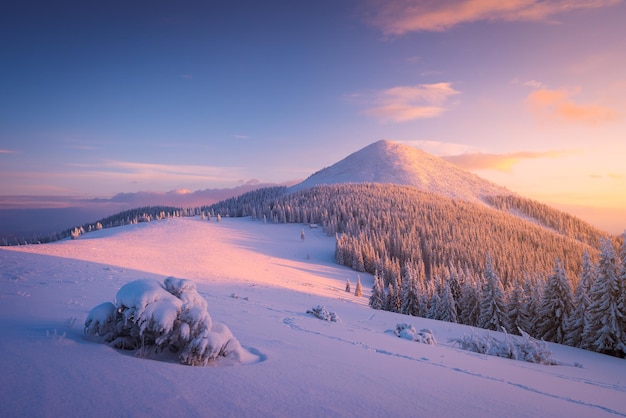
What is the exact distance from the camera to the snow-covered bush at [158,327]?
6566 millimetres

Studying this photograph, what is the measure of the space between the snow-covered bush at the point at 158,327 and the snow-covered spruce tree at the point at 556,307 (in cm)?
3464

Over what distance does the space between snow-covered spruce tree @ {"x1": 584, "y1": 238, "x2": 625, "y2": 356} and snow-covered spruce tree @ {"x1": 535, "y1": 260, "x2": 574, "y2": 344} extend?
4392mm

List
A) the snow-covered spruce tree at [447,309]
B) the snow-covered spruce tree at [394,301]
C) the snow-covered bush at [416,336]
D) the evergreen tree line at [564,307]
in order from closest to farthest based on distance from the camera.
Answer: the snow-covered bush at [416,336]
the evergreen tree line at [564,307]
the snow-covered spruce tree at [447,309]
the snow-covered spruce tree at [394,301]

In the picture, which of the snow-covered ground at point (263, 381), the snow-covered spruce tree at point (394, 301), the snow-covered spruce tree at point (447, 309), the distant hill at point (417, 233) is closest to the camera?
the snow-covered ground at point (263, 381)

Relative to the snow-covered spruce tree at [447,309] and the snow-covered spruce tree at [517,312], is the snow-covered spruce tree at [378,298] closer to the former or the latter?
the snow-covered spruce tree at [447,309]

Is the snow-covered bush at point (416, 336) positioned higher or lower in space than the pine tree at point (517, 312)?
higher

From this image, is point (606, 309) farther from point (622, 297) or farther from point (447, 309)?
point (447, 309)

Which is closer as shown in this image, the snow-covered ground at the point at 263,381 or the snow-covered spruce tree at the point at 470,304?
the snow-covered ground at the point at 263,381

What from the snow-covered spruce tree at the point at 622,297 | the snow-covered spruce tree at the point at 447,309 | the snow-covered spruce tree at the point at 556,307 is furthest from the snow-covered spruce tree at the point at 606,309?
the snow-covered spruce tree at the point at 447,309

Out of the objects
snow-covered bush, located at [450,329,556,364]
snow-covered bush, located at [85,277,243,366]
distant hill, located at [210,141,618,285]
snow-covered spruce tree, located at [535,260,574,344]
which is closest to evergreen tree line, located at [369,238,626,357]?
snow-covered spruce tree, located at [535,260,574,344]

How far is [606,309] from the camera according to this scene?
25.5 meters

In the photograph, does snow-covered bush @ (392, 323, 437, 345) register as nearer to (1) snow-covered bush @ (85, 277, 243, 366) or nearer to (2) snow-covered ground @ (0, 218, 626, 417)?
(2) snow-covered ground @ (0, 218, 626, 417)

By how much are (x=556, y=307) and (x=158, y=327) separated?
1436 inches

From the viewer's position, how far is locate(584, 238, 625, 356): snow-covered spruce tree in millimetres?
24828
